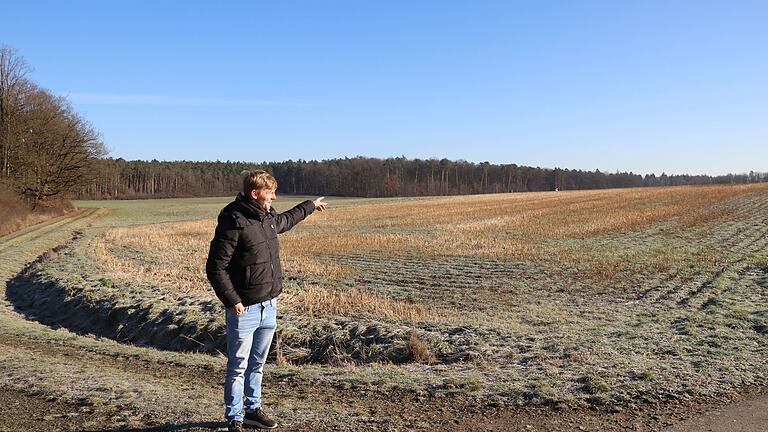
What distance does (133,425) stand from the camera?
225 inches

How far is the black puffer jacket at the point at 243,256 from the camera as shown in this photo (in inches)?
206

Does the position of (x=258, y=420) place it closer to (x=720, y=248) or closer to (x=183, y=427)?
(x=183, y=427)

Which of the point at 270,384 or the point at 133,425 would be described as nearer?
the point at 133,425

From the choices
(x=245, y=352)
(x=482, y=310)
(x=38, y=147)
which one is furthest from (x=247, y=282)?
(x=38, y=147)

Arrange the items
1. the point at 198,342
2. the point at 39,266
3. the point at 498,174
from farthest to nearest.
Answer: the point at 498,174 → the point at 39,266 → the point at 198,342

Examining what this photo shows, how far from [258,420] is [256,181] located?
87.7 inches

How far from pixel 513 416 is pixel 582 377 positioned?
1.51 m

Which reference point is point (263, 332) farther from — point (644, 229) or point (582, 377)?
point (644, 229)

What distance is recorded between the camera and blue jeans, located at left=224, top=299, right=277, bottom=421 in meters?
5.44

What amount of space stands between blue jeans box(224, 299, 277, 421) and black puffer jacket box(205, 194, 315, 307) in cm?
15

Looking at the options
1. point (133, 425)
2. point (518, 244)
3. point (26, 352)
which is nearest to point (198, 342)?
point (26, 352)

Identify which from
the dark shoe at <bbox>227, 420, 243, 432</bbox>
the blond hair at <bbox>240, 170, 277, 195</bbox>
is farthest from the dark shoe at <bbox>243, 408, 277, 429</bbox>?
the blond hair at <bbox>240, 170, 277, 195</bbox>

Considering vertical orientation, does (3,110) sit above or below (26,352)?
above

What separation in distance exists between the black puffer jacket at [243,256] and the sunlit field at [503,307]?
7.77 feet
